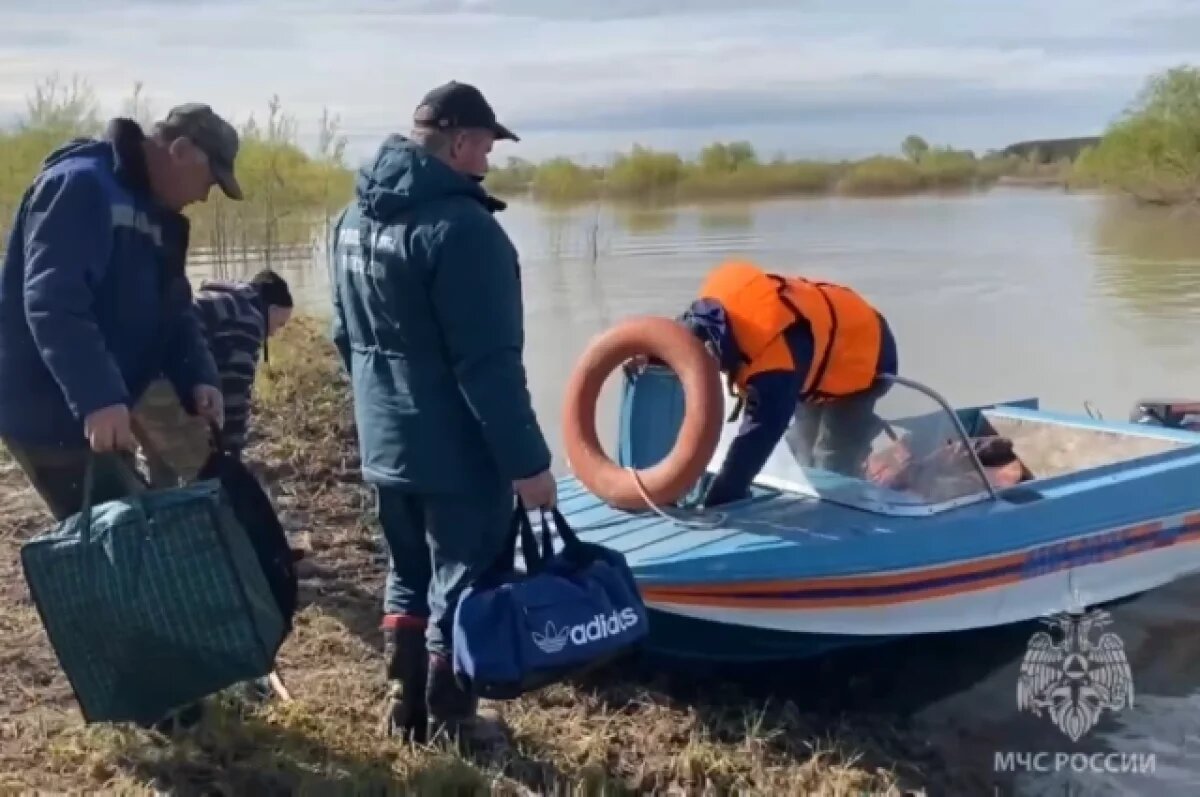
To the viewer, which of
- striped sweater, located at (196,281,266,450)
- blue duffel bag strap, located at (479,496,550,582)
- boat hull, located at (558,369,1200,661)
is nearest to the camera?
blue duffel bag strap, located at (479,496,550,582)

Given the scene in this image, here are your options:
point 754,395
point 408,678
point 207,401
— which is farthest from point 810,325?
point 207,401

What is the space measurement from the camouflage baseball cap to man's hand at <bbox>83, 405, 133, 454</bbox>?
28.0 inches

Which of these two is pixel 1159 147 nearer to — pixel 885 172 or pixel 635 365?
pixel 885 172

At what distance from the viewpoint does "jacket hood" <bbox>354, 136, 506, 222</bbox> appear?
138 inches

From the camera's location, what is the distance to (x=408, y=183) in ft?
11.6

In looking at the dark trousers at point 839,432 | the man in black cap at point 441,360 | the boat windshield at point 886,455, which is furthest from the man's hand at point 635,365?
the man in black cap at point 441,360

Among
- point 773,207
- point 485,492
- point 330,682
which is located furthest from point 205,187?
point 773,207

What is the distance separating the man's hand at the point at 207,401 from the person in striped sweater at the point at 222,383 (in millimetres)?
63

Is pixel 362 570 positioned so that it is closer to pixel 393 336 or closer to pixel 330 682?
pixel 330 682

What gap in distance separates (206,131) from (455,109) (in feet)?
2.14

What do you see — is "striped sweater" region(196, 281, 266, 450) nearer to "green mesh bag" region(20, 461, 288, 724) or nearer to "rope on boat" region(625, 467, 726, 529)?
"rope on boat" region(625, 467, 726, 529)

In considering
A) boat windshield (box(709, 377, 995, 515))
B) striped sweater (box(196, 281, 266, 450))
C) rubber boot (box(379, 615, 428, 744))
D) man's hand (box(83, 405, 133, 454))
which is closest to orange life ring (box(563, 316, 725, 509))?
boat windshield (box(709, 377, 995, 515))

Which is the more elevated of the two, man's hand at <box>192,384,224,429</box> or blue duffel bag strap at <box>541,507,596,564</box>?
man's hand at <box>192,384,224,429</box>

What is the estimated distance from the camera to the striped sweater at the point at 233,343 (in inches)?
203
